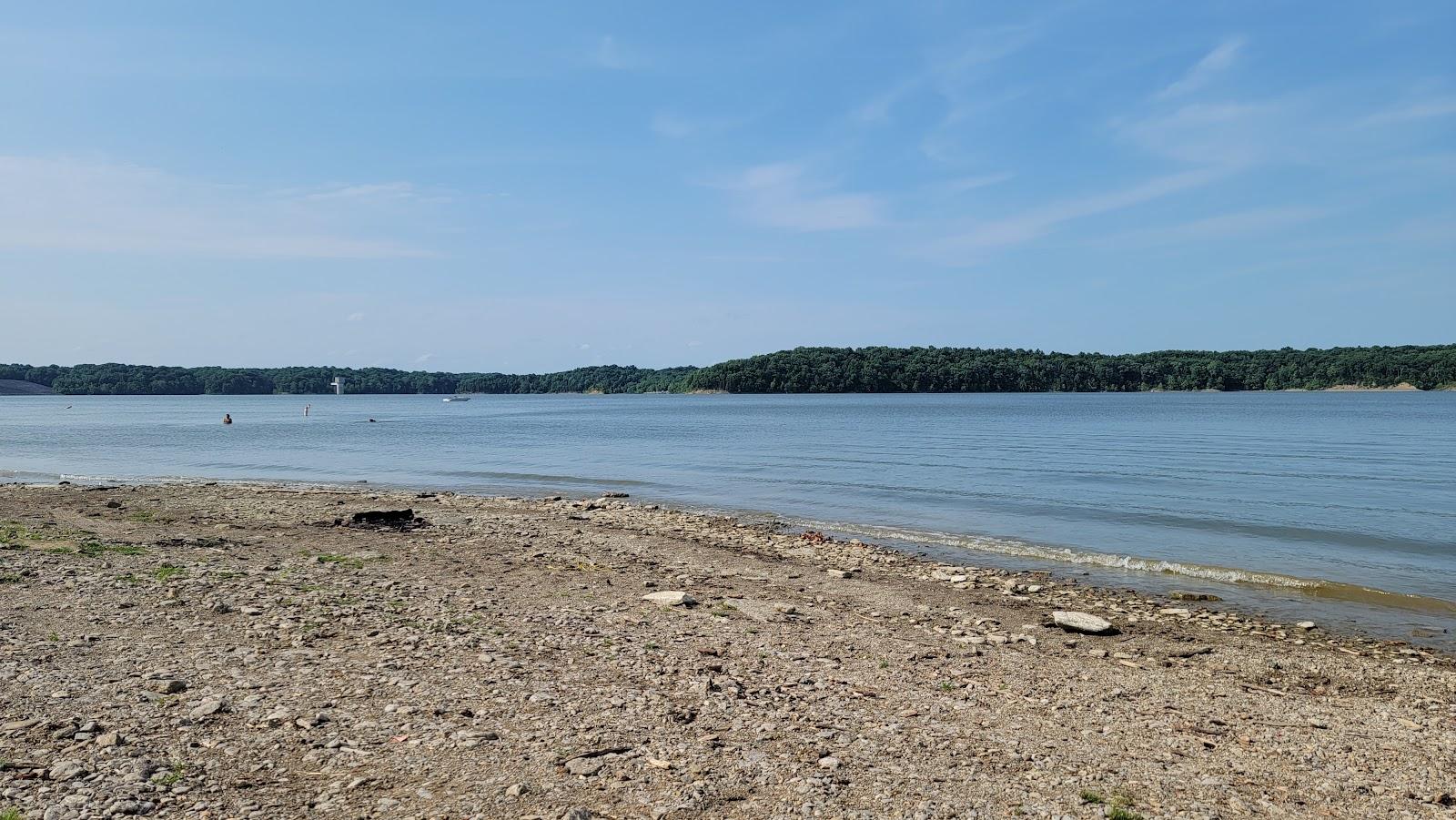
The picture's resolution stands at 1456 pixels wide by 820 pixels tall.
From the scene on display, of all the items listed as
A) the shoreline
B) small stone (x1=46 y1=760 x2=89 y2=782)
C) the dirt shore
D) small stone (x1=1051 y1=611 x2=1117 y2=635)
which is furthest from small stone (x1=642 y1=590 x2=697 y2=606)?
small stone (x1=46 y1=760 x2=89 y2=782)

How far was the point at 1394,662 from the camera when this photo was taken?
10758 millimetres

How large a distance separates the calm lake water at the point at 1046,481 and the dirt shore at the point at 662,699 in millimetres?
4104

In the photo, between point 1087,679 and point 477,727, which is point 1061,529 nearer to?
point 1087,679

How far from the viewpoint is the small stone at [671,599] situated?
12.5 metres

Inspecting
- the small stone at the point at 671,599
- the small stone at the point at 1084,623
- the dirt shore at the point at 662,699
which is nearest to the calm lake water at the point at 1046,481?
the small stone at the point at 1084,623

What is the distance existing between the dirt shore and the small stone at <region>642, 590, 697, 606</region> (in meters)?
0.11

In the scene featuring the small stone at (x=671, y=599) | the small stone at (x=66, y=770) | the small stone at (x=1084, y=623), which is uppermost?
the small stone at (x=66, y=770)

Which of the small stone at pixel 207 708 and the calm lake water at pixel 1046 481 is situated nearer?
the small stone at pixel 207 708

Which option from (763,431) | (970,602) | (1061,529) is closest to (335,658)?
(970,602)

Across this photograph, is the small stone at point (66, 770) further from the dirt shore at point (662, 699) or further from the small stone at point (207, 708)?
the small stone at point (207, 708)

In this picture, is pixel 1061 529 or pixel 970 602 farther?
pixel 1061 529

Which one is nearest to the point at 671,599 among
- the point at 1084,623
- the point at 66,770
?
the point at 1084,623

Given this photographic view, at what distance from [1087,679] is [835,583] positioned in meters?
5.96

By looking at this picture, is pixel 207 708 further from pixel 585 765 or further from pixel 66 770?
pixel 585 765
